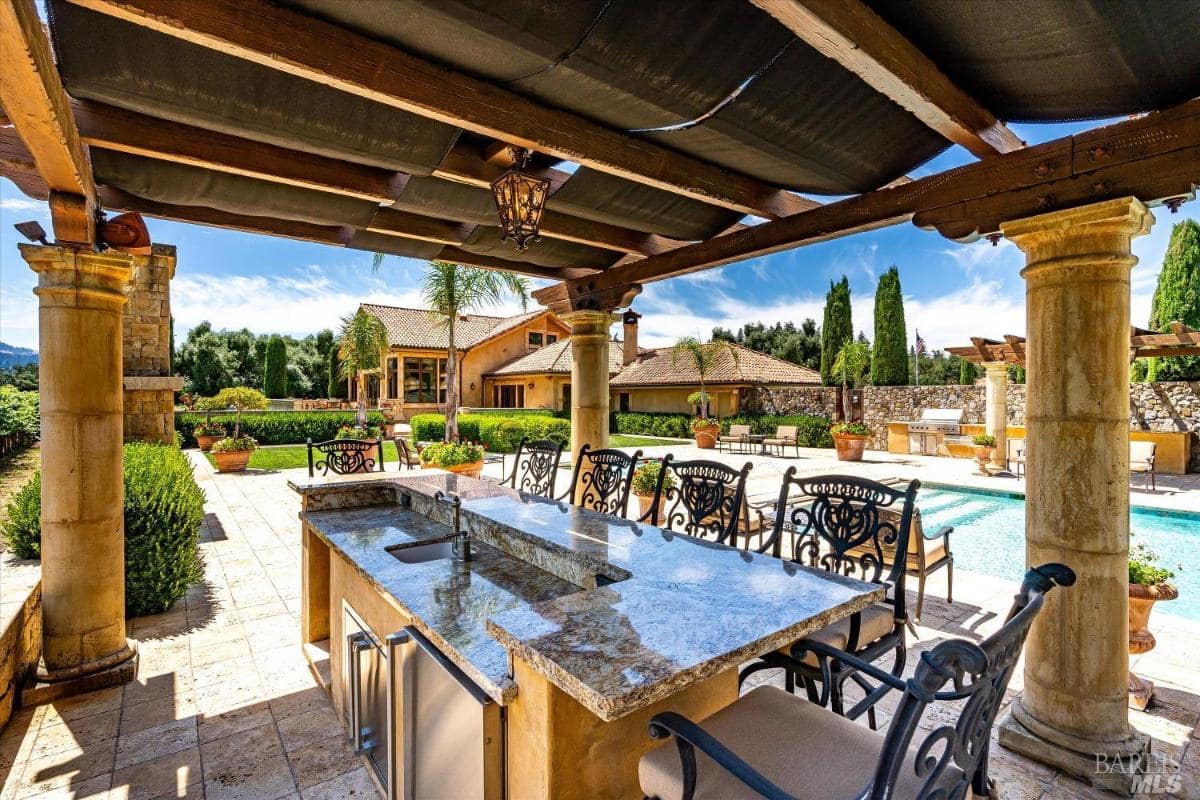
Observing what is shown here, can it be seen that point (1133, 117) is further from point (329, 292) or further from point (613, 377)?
point (329, 292)

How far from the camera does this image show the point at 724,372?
22.0m

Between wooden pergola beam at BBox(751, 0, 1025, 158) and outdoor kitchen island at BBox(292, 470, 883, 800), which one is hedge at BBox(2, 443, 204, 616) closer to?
outdoor kitchen island at BBox(292, 470, 883, 800)

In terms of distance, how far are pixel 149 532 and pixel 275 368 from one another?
30993 millimetres

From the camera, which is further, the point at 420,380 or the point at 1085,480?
the point at 420,380

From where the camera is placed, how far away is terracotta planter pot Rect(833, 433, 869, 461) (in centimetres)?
1481

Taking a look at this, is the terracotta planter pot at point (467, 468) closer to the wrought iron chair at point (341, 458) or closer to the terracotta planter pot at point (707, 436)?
the wrought iron chair at point (341, 458)

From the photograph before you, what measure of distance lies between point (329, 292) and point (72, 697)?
7657 cm

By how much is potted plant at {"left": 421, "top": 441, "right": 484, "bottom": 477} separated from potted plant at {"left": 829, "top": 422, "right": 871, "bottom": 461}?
32.8 feet

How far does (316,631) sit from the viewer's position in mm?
3896

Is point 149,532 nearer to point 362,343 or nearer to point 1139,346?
point 362,343

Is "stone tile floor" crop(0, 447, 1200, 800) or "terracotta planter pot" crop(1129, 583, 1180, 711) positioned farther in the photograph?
"terracotta planter pot" crop(1129, 583, 1180, 711)

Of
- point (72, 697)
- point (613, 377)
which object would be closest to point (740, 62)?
point (72, 697)

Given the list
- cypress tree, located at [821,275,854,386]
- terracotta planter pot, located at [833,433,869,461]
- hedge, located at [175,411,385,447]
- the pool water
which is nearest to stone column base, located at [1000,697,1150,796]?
the pool water

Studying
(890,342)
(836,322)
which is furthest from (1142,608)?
(836,322)
